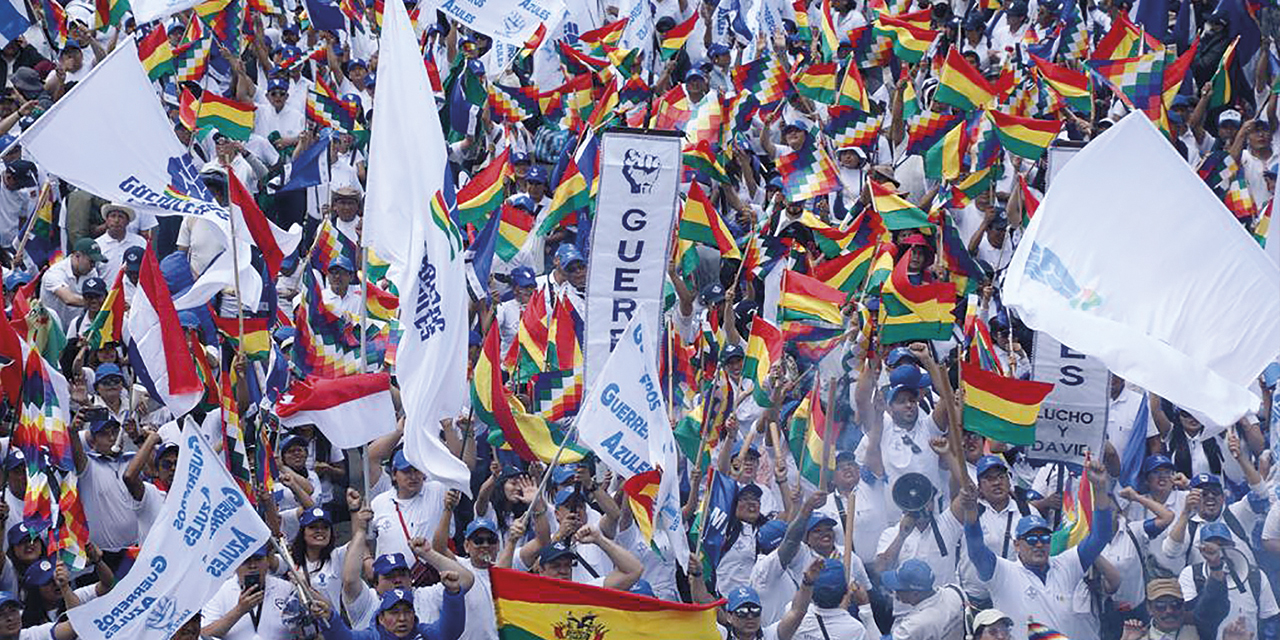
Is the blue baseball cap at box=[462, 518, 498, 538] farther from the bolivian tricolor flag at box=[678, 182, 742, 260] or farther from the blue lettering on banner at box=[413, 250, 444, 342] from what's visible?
the bolivian tricolor flag at box=[678, 182, 742, 260]

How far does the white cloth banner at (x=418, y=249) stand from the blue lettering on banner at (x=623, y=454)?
0.66 meters

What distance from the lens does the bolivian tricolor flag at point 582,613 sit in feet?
35.0

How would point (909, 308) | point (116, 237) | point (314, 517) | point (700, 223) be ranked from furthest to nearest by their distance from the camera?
point (116, 237) → point (700, 223) → point (909, 308) → point (314, 517)

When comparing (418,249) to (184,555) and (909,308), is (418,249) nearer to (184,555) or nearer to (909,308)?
(184,555)

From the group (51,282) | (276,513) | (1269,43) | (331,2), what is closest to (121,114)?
(276,513)

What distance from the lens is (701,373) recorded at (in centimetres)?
1443

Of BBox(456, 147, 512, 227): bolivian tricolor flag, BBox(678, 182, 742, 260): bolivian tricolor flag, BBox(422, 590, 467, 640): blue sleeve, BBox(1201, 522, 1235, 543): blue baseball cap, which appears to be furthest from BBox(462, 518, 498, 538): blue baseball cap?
BBox(678, 182, 742, 260): bolivian tricolor flag

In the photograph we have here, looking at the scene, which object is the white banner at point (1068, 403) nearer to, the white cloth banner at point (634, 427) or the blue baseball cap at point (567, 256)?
the white cloth banner at point (634, 427)

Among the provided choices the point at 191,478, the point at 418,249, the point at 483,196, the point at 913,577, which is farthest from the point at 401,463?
the point at 483,196

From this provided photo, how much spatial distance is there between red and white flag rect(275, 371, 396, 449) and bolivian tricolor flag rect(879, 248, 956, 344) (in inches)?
136

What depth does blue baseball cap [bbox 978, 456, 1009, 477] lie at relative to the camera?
12508 millimetres

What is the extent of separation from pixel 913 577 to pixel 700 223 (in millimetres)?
4106

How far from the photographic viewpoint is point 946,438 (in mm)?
12961

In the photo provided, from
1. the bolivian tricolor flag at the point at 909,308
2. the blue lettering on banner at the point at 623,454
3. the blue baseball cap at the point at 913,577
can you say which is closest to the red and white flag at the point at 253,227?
the blue lettering on banner at the point at 623,454
